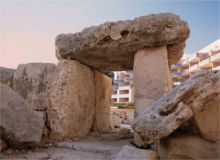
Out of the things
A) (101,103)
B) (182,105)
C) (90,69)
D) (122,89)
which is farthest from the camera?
(122,89)

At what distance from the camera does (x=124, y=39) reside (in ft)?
11.0

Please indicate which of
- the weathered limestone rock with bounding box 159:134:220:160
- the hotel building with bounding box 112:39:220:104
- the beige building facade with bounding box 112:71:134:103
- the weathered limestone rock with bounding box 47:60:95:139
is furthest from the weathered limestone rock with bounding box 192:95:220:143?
the beige building facade with bounding box 112:71:134:103

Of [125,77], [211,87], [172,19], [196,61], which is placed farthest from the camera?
[125,77]

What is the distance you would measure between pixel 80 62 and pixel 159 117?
2570mm

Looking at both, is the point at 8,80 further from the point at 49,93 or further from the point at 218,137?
the point at 218,137

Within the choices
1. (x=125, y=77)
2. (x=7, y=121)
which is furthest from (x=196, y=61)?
(x=7, y=121)

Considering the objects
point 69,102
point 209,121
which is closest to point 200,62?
point 69,102

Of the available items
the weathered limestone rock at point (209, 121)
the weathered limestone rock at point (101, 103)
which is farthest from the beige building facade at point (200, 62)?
the weathered limestone rock at point (209, 121)

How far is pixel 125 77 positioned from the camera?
40.7m

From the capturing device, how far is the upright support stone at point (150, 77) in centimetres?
318

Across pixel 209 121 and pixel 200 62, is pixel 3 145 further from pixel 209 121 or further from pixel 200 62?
pixel 200 62

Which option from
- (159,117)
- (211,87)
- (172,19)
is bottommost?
(159,117)

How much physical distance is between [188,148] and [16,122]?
210cm

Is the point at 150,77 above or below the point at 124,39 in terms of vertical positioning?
below
